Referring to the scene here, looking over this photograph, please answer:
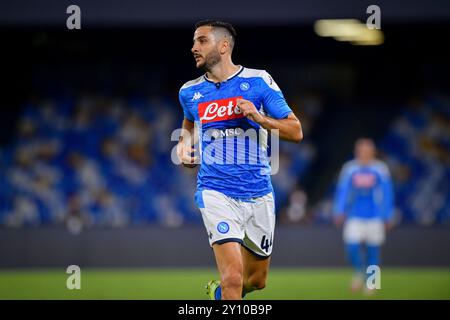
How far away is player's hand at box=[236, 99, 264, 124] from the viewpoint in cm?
654

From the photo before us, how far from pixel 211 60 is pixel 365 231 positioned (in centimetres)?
707

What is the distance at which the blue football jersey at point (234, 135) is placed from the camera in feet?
23.2

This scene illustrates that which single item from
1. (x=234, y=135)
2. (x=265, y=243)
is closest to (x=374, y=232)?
(x=265, y=243)

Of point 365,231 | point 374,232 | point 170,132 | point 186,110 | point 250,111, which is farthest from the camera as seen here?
point 170,132

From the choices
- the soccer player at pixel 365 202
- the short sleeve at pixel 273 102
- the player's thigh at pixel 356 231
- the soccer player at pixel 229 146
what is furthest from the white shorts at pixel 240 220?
the player's thigh at pixel 356 231

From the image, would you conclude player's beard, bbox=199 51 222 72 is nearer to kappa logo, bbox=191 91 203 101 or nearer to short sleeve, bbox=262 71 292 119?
kappa logo, bbox=191 91 203 101

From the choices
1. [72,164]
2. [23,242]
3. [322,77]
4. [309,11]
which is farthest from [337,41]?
[23,242]

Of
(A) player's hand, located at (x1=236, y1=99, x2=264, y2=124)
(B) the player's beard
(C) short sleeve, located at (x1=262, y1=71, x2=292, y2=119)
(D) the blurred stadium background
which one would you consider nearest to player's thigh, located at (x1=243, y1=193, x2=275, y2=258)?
(C) short sleeve, located at (x1=262, y1=71, x2=292, y2=119)

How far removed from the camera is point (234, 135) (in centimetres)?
712

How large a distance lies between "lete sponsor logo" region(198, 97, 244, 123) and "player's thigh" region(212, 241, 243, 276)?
1071mm

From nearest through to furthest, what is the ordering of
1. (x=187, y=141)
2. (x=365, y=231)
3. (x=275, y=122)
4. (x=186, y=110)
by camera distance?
1. (x=275, y=122)
2. (x=187, y=141)
3. (x=186, y=110)
4. (x=365, y=231)

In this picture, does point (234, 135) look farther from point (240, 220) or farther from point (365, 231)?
point (365, 231)

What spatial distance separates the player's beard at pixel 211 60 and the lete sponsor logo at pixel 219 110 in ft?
0.99

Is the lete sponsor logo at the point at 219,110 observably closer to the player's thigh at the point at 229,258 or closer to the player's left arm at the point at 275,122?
the player's left arm at the point at 275,122
